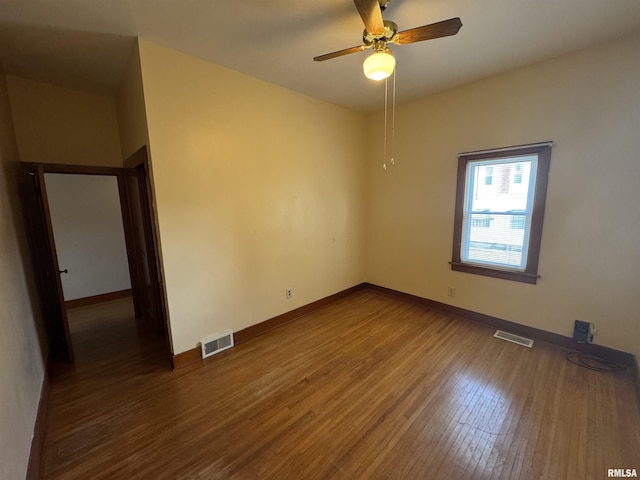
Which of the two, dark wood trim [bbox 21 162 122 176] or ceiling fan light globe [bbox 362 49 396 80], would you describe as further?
dark wood trim [bbox 21 162 122 176]

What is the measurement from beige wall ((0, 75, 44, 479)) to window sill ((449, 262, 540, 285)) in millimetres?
3909

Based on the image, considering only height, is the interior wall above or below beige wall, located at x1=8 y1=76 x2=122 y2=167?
below

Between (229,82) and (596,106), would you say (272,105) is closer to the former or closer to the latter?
(229,82)

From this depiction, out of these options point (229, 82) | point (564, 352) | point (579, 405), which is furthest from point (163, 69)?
point (564, 352)

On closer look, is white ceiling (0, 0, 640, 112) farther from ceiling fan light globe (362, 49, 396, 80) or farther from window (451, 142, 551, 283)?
window (451, 142, 551, 283)

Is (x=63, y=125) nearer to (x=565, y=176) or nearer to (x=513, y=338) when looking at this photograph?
(x=565, y=176)

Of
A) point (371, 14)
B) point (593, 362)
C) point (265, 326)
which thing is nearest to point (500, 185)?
point (593, 362)

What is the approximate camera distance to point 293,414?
6.40ft

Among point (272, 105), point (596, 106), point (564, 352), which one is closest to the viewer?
point (596, 106)

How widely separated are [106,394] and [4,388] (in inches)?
40.6

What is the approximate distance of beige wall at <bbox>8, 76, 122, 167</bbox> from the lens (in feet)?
8.81

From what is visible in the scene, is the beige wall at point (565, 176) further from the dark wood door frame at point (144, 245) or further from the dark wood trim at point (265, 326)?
the dark wood door frame at point (144, 245)

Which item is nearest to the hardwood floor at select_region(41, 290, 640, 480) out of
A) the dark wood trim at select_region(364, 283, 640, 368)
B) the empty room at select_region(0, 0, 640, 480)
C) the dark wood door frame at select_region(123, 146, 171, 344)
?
the empty room at select_region(0, 0, 640, 480)

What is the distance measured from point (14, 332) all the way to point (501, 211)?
170 inches
